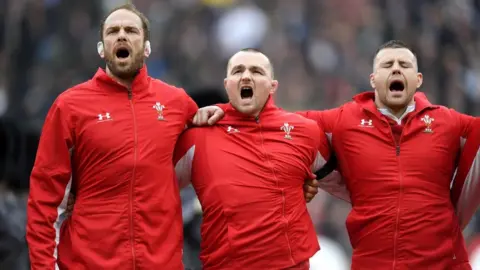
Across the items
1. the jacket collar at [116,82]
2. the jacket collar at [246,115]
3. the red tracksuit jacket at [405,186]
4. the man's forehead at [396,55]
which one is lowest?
the red tracksuit jacket at [405,186]

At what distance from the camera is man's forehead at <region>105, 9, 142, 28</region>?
19.6 ft

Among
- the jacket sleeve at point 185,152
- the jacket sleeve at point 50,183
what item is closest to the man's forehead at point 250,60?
the jacket sleeve at point 185,152

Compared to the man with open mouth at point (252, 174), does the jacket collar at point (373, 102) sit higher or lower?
higher

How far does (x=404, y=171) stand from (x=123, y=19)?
5.83ft

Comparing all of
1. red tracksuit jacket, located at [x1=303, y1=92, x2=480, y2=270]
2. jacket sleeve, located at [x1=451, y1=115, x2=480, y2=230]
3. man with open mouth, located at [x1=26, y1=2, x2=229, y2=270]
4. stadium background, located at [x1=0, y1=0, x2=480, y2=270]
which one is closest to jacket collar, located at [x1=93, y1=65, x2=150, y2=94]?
man with open mouth, located at [x1=26, y1=2, x2=229, y2=270]

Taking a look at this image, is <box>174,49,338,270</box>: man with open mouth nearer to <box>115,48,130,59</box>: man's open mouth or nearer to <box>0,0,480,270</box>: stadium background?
<box>115,48,130,59</box>: man's open mouth

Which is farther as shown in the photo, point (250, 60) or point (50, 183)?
point (250, 60)

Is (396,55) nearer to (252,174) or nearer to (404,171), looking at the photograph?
(404,171)

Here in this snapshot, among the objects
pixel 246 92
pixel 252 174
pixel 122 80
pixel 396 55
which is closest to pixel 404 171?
pixel 396 55

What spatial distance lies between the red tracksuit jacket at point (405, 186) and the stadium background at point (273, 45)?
340cm

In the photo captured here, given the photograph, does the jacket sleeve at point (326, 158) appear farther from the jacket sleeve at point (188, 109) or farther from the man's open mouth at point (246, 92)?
the jacket sleeve at point (188, 109)

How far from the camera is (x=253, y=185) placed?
5949 millimetres

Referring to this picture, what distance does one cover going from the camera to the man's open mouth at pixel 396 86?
6367 mm

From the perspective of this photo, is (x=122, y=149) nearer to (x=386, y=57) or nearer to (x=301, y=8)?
(x=386, y=57)
